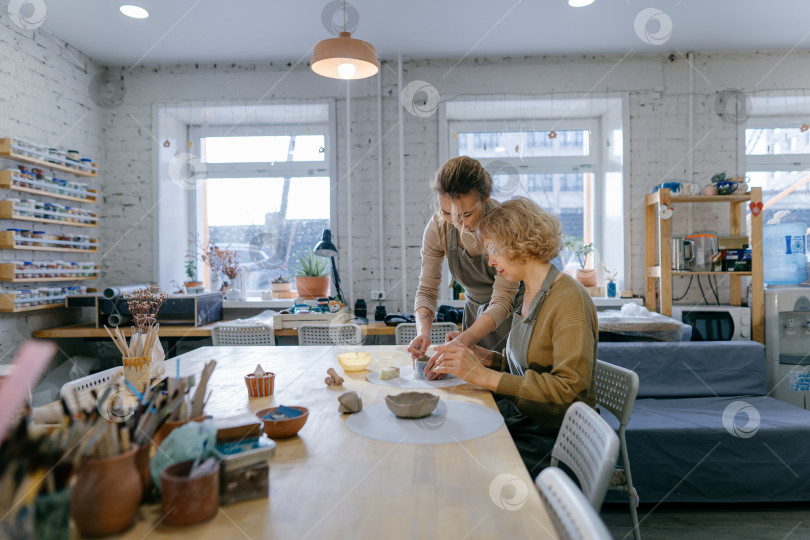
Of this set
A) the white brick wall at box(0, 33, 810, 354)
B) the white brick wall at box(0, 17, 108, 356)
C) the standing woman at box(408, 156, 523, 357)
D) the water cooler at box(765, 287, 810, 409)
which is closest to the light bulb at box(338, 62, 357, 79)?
the standing woman at box(408, 156, 523, 357)

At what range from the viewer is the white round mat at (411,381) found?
5.28ft

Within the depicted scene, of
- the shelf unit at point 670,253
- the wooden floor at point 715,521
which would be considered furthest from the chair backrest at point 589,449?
the shelf unit at point 670,253

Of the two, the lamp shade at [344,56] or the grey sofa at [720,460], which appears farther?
the grey sofa at [720,460]

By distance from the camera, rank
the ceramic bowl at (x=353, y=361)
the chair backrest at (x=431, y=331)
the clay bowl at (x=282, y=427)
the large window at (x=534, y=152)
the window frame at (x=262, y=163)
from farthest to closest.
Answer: the window frame at (x=262, y=163) < the large window at (x=534, y=152) < the chair backrest at (x=431, y=331) < the ceramic bowl at (x=353, y=361) < the clay bowl at (x=282, y=427)

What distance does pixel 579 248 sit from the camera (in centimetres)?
444

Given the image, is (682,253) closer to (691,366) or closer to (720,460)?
(691,366)

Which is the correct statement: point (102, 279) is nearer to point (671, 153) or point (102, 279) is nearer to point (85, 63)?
point (85, 63)

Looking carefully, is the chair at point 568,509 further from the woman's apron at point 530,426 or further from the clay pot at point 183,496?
the woman's apron at point 530,426

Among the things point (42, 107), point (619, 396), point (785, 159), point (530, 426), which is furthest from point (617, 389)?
point (42, 107)

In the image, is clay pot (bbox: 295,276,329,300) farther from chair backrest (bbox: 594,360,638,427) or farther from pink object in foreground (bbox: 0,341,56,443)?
pink object in foreground (bbox: 0,341,56,443)

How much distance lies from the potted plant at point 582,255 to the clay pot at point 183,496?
156 inches

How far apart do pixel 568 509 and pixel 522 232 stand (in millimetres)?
948

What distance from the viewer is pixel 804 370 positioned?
3.42 metres

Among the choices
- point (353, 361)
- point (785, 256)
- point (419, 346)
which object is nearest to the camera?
point (353, 361)
